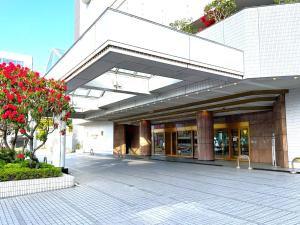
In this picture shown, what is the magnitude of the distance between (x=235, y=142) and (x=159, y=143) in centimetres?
917

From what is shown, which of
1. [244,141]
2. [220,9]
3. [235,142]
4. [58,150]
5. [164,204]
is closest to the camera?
[164,204]

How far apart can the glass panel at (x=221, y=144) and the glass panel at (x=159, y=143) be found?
6.64m

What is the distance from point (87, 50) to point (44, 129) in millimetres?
3290

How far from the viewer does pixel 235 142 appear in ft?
55.9

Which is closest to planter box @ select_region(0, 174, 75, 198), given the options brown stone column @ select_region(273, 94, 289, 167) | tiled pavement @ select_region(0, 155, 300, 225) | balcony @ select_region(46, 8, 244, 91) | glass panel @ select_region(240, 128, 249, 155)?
tiled pavement @ select_region(0, 155, 300, 225)

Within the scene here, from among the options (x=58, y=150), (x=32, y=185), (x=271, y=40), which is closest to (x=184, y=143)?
(x=58, y=150)

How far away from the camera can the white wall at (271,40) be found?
30.1 feet

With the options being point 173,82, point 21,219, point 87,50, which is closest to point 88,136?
point 173,82

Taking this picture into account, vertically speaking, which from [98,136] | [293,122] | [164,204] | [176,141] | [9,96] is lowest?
[164,204]

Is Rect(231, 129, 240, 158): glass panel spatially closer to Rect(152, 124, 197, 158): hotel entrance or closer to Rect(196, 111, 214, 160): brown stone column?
Rect(196, 111, 214, 160): brown stone column

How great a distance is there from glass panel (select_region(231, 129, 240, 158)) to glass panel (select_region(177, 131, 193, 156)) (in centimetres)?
422

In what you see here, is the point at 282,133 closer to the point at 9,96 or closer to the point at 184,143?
the point at 184,143

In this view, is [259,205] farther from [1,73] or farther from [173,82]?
[1,73]

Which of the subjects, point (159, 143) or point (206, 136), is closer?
point (206, 136)
